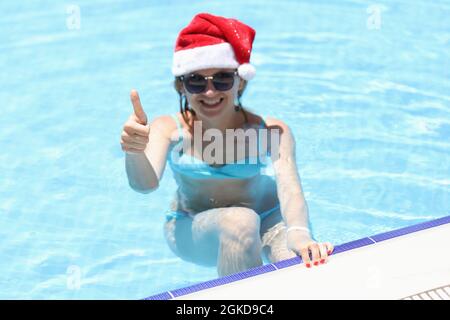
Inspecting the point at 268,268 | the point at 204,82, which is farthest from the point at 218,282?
the point at 204,82

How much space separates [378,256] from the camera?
3.40m

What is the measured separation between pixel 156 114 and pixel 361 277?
9.23 ft

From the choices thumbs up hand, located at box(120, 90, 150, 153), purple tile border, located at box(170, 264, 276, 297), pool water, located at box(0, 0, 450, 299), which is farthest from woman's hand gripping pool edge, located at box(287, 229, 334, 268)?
pool water, located at box(0, 0, 450, 299)

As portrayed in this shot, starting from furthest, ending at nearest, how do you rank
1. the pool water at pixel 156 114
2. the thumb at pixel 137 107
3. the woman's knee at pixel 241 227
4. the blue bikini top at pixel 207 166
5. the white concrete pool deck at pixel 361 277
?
1. the pool water at pixel 156 114
2. the blue bikini top at pixel 207 166
3. the woman's knee at pixel 241 227
4. the thumb at pixel 137 107
5. the white concrete pool deck at pixel 361 277

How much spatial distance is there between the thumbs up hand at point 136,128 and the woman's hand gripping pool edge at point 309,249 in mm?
713

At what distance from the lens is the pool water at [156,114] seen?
15.4 ft

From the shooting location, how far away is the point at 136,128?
3379 mm

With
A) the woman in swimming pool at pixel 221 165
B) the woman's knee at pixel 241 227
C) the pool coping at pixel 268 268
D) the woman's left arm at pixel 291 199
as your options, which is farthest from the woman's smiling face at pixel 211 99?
the pool coping at pixel 268 268

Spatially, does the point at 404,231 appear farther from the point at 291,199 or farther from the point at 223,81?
the point at 223,81

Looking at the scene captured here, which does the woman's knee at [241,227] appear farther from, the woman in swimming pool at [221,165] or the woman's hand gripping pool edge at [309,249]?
the woman's hand gripping pool edge at [309,249]

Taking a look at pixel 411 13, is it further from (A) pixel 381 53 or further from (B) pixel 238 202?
(B) pixel 238 202

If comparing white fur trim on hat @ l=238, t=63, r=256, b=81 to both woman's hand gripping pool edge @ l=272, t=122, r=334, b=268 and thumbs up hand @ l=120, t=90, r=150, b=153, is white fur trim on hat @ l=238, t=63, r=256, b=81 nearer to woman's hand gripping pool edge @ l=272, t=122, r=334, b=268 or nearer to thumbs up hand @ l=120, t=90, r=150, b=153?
woman's hand gripping pool edge @ l=272, t=122, r=334, b=268
